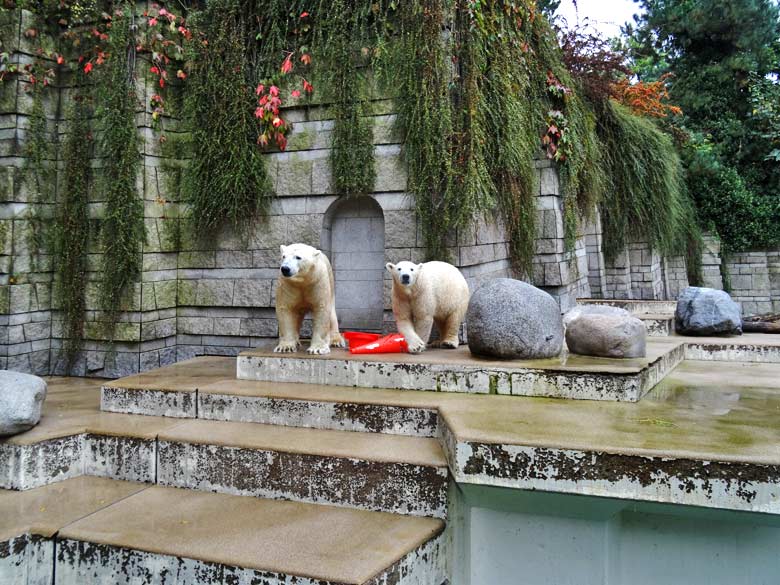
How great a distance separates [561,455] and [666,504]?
0.48 m

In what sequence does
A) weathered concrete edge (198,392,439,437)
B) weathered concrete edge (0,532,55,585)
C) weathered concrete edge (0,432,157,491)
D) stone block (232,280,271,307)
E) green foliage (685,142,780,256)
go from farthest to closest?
green foliage (685,142,780,256)
stone block (232,280,271,307)
weathered concrete edge (198,392,439,437)
weathered concrete edge (0,432,157,491)
weathered concrete edge (0,532,55,585)

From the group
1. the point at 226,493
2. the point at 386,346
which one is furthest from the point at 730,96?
the point at 226,493

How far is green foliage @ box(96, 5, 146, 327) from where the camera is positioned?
19.3 feet

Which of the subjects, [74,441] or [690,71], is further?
[690,71]

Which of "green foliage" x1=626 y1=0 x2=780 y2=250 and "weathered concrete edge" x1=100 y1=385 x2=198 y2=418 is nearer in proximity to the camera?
"weathered concrete edge" x1=100 y1=385 x2=198 y2=418

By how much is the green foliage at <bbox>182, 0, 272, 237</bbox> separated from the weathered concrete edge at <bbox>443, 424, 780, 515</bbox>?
3921 mm

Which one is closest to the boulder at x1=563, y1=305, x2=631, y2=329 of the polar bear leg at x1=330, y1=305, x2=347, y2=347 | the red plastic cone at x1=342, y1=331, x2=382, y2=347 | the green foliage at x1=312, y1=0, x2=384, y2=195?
the red plastic cone at x1=342, y1=331, x2=382, y2=347

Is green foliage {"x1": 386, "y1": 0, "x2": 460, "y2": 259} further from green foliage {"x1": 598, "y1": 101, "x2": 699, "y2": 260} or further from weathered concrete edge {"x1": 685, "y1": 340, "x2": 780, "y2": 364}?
green foliage {"x1": 598, "y1": 101, "x2": 699, "y2": 260}

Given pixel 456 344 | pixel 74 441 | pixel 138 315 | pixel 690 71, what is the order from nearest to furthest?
pixel 74 441
pixel 456 344
pixel 138 315
pixel 690 71

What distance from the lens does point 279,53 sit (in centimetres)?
607

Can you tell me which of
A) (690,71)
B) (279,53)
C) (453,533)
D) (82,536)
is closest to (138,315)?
(279,53)

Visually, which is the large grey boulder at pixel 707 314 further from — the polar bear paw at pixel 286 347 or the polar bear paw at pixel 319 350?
the polar bear paw at pixel 286 347

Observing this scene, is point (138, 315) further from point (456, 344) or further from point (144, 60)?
point (456, 344)

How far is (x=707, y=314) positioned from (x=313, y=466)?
194 inches
